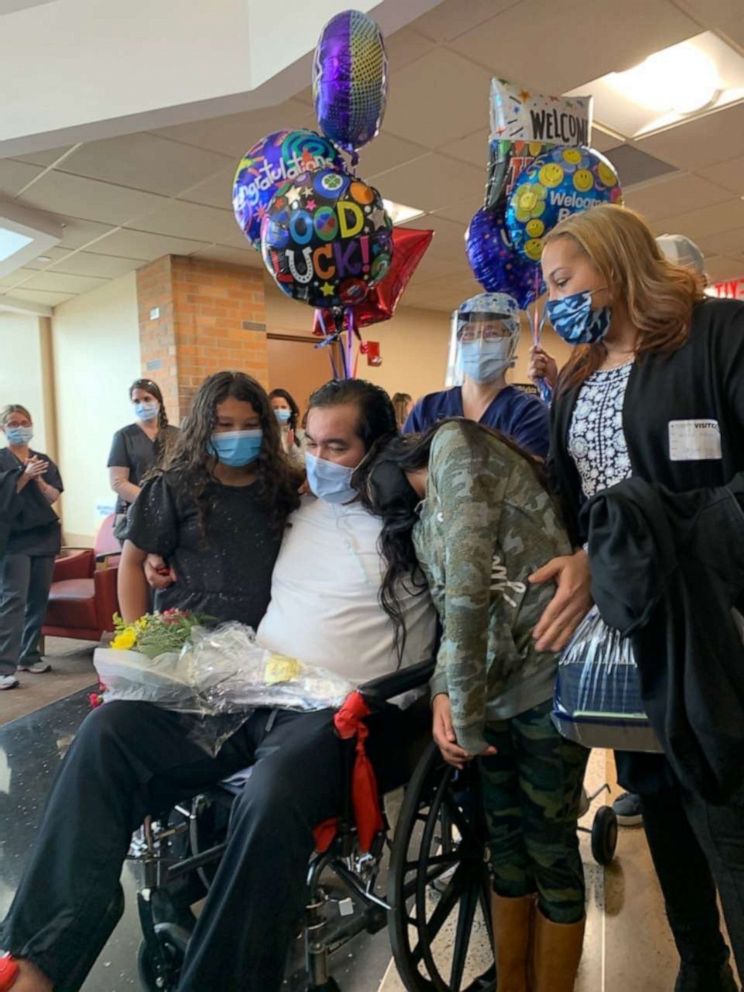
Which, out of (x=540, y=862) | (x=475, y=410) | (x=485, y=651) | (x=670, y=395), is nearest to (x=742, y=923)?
(x=540, y=862)

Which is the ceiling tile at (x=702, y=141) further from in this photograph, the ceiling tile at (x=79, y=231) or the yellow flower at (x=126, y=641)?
the yellow flower at (x=126, y=641)

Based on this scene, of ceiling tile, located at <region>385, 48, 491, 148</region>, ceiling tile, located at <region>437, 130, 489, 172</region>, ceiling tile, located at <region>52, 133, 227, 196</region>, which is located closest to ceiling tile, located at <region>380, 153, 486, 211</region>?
ceiling tile, located at <region>437, 130, 489, 172</region>

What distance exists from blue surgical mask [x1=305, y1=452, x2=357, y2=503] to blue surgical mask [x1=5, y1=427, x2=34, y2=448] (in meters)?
2.88

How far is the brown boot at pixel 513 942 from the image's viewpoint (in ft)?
3.95

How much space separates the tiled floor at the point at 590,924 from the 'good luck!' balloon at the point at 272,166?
5.46ft

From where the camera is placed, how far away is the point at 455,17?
2.40 meters

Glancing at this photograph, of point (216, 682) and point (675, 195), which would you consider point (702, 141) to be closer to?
point (675, 195)

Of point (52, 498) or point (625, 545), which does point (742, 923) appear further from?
point (52, 498)

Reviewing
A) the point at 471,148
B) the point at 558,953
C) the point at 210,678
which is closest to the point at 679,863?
the point at 558,953

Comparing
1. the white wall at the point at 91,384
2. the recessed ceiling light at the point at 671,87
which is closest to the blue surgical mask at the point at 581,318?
the recessed ceiling light at the point at 671,87

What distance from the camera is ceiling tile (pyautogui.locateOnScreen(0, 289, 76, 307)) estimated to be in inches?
230

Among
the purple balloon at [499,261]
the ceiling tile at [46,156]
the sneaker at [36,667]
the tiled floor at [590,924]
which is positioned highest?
the ceiling tile at [46,156]

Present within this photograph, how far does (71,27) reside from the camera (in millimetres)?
2928

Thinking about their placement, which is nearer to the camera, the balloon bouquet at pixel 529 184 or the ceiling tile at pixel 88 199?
the balloon bouquet at pixel 529 184
